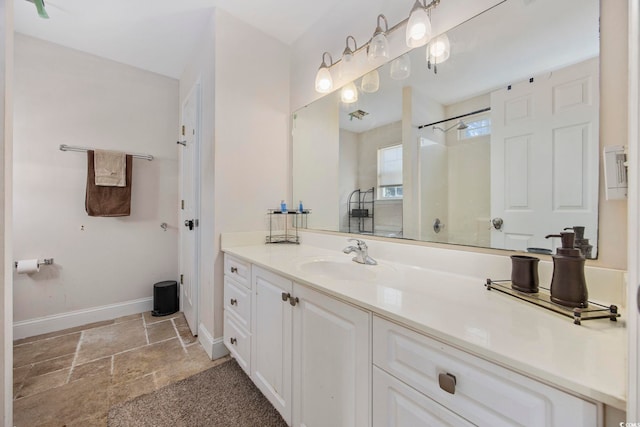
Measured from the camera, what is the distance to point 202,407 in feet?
4.39

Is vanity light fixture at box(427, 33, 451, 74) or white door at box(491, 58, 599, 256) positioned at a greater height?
vanity light fixture at box(427, 33, 451, 74)

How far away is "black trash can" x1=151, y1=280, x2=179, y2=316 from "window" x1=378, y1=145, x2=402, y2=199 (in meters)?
2.33

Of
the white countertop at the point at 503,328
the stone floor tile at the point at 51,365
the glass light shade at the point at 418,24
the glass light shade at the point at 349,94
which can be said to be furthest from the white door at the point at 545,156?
the stone floor tile at the point at 51,365

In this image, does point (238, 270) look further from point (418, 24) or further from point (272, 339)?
point (418, 24)

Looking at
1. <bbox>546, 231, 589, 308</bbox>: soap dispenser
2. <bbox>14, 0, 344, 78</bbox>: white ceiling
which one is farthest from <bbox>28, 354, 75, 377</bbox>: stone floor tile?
<bbox>546, 231, 589, 308</bbox>: soap dispenser

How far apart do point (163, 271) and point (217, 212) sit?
1.51 meters

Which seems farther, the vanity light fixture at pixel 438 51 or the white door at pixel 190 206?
the white door at pixel 190 206

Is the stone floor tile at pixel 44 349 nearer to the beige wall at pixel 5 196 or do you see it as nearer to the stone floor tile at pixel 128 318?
the stone floor tile at pixel 128 318

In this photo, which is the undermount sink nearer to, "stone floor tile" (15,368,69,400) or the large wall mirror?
the large wall mirror

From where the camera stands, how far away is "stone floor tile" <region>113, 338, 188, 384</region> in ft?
5.32

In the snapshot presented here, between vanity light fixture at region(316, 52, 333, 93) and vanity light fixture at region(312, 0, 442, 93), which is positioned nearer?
vanity light fixture at region(312, 0, 442, 93)

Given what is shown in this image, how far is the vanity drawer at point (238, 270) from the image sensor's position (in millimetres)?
1469

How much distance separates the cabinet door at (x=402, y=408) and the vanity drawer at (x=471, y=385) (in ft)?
0.06

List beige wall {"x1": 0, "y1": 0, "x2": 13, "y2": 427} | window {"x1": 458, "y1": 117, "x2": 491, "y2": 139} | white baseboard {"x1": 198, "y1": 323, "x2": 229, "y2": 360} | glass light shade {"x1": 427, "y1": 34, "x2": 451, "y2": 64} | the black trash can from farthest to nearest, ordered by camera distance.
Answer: the black trash can, white baseboard {"x1": 198, "y1": 323, "x2": 229, "y2": 360}, glass light shade {"x1": 427, "y1": 34, "x2": 451, "y2": 64}, window {"x1": 458, "y1": 117, "x2": 491, "y2": 139}, beige wall {"x1": 0, "y1": 0, "x2": 13, "y2": 427}
